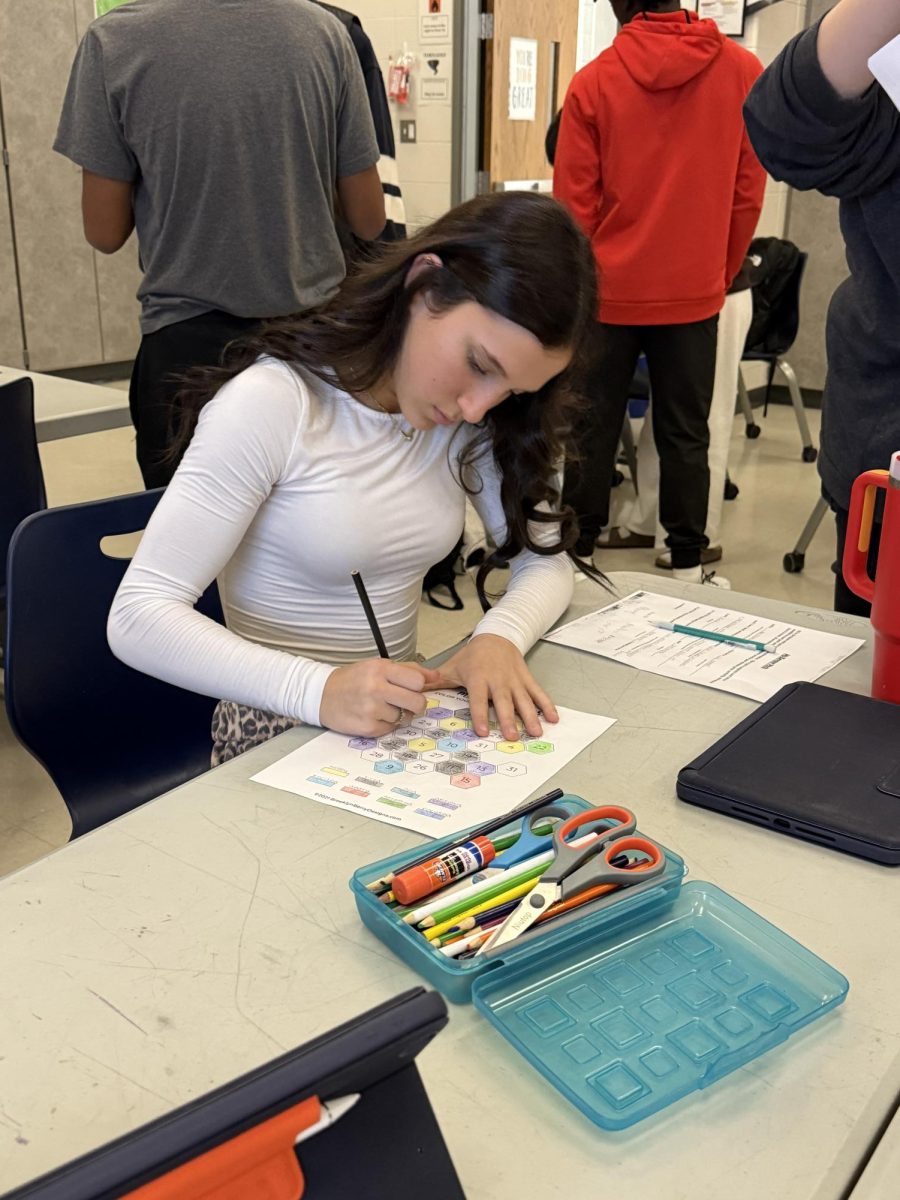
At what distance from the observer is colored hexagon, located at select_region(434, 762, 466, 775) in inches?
36.7

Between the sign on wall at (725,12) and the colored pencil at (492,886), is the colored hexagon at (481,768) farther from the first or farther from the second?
the sign on wall at (725,12)

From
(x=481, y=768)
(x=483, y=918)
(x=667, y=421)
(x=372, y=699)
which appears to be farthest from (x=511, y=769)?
(x=667, y=421)

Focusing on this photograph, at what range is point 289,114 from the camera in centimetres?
208

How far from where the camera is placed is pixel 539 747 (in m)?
0.97

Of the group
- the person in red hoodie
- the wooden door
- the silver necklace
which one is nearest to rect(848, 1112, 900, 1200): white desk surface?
the silver necklace

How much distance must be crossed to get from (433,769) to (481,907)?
223mm

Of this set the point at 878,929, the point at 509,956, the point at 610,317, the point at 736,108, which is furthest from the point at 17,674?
the point at 736,108

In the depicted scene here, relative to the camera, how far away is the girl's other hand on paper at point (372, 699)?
38.7 inches

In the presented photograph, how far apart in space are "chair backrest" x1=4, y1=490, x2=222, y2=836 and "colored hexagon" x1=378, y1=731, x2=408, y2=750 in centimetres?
50

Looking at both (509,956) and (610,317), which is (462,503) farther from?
(610,317)

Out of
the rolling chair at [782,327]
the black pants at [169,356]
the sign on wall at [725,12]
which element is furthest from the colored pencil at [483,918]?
the sign on wall at [725,12]

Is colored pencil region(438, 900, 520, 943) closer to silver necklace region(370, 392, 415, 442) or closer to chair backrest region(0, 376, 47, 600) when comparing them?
silver necklace region(370, 392, 415, 442)

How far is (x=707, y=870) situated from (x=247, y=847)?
0.32m

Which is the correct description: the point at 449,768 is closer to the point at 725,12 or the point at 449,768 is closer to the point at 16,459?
the point at 16,459
